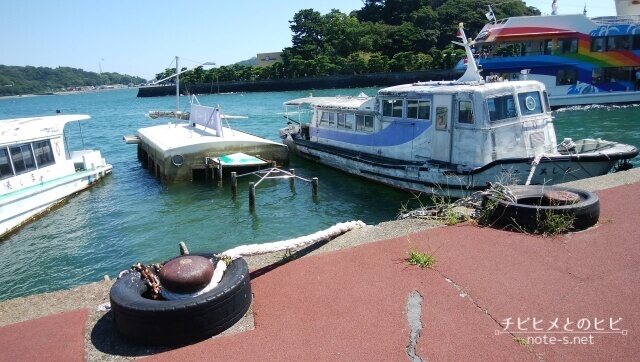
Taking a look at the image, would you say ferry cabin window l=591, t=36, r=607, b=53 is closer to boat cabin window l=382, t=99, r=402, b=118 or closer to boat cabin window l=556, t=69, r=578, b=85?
boat cabin window l=556, t=69, r=578, b=85

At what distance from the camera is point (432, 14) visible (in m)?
103

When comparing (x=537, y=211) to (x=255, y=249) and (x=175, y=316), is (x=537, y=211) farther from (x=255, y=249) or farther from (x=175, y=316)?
(x=175, y=316)

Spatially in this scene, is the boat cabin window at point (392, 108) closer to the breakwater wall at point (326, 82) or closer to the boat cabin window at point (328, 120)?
the boat cabin window at point (328, 120)

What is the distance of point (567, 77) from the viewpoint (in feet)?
118

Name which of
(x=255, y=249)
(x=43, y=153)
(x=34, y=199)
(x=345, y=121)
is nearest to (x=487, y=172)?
(x=345, y=121)

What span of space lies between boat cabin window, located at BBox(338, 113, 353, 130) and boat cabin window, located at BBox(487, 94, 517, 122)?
693 centimetres

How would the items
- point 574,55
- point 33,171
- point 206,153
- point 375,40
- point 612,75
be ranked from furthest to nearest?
point 375,40 < point 612,75 < point 574,55 < point 206,153 < point 33,171

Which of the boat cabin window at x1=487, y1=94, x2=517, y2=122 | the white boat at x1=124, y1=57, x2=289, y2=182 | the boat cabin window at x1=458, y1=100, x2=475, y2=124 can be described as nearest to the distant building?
the white boat at x1=124, y1=57, x2=289, y2=182

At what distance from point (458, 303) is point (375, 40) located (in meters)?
106

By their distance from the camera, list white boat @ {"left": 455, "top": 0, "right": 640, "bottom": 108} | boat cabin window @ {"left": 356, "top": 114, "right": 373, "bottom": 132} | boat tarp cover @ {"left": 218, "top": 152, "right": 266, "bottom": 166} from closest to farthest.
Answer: boat cabin window @ {"left": 356, "top": 114, "right": 373, "bottom": 132} → boat tarp cover @ {"left": 218, "top": 152, "right": 266, "bottom": 166} → white boat @ {"left": 455, "top": 0, "right": 640, "bottom": 108}

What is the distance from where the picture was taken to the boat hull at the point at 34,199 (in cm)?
1396

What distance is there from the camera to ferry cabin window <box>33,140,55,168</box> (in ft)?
53.3

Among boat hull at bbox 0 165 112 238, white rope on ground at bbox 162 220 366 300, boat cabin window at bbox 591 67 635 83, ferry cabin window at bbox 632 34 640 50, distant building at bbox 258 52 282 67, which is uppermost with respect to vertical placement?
distant building at bbox 258 52 282 67

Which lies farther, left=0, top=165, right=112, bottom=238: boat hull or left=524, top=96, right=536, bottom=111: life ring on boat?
left=0, top=165, right=112, bottom=238: boat hull
